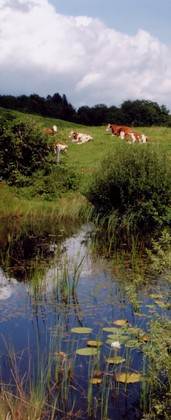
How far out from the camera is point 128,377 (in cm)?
686

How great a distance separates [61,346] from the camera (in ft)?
25.8

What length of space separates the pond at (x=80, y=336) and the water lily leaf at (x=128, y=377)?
1cm

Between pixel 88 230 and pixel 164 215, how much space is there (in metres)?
1.93

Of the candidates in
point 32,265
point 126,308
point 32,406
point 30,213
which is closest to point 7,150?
point 30,213

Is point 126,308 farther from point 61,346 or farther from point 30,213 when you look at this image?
point 30,213

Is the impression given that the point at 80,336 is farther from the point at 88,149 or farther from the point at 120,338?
the point at 88,149

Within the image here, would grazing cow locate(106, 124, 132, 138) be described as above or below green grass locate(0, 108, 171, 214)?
above

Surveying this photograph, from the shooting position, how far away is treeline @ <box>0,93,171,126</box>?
53969 mm

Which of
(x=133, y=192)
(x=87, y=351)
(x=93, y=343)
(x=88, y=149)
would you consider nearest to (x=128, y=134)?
(x=88, y=149)

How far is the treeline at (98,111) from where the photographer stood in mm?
53969

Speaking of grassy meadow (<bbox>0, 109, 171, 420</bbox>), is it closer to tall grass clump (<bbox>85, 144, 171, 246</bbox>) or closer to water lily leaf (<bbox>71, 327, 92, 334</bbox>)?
water lily leaf (<bbox>71, 327, 92, 334</bbox>)

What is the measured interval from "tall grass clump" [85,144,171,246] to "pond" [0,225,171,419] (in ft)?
11.9

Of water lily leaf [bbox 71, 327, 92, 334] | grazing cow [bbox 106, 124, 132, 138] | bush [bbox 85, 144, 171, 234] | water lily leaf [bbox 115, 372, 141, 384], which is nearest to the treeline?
grazing cow [bbox 106, 124, 132, 138]

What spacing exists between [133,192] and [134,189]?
0.11 meters
